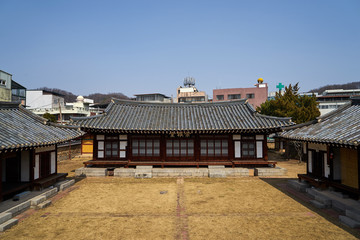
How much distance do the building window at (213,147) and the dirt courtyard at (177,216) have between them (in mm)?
5456

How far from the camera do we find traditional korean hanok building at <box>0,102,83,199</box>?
39.2 feet

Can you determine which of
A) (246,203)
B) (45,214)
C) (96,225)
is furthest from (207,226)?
(45,214)

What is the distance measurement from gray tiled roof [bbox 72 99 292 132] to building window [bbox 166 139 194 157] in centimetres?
188

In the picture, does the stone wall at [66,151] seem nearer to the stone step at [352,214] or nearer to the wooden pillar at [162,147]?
the wooden pillar at [162,147]

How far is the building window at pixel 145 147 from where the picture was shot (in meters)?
22.2

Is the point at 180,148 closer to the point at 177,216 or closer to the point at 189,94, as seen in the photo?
the point at 177,216

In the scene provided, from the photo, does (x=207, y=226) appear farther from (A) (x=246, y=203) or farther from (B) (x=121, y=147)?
(B) (x=121, y=147)

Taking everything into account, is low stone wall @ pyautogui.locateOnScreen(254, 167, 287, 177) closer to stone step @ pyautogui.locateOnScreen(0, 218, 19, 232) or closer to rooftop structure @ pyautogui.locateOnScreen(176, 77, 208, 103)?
stone step @ pyautogui.locateOnScreen(0, 218, 19, 232)

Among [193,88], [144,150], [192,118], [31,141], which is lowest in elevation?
[144,150]

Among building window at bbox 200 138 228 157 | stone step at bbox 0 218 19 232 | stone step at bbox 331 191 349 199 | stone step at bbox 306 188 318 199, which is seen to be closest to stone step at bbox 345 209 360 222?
stone step at bbox 331 191 349 199

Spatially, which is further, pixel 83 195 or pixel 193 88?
pixel 193 88

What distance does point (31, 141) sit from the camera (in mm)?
12125

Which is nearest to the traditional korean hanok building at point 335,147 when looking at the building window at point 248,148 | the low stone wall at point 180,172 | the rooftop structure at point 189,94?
the low stone wall at point 180,172

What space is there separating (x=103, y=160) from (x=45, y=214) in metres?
10.6
